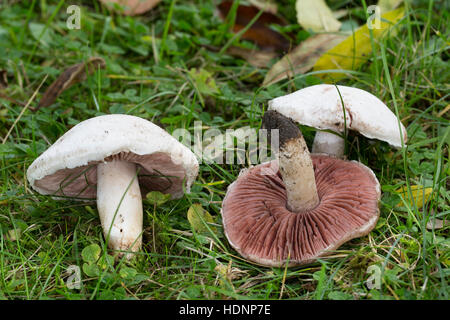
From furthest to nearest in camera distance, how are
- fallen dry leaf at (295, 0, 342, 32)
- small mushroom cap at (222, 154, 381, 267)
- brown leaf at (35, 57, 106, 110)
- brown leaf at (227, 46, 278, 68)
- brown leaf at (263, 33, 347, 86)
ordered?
1. fallen dry leaf at (295, 0, 342, 32)
2. brown leaf at (227, 46, 278, 68)
3. brown leaf at (263, 33, 347, 86)
4. brown leaf at (35, 57, 106, 110)
5. small mushroom cap at (222, 154, 381, 267)

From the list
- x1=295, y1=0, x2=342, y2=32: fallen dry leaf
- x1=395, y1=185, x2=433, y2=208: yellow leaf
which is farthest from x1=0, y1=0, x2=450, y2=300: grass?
x1=295, y1=0, x2=342, y2=32: fallen dry leaf

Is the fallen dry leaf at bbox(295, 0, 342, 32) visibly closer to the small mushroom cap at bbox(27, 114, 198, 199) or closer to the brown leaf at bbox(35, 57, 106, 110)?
the brown leaf at bbox(35, 57, 106, 110)

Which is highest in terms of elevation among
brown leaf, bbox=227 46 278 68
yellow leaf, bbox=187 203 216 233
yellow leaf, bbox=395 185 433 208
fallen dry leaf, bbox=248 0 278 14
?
fallen dry leaf, bbox=248 0 278 14

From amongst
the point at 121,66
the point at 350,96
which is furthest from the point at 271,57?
the point at 350,96

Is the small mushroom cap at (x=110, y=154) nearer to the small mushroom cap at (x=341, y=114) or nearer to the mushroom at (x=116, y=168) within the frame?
the mushroom at (x=116, y=168)

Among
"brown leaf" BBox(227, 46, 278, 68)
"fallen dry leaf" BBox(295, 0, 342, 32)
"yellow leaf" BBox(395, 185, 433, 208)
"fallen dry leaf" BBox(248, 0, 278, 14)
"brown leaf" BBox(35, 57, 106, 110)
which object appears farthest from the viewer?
"fallen dry leaf" BBox(248, 0, 278, 14)

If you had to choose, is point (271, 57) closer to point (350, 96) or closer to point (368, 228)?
point (350, 96)
